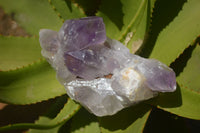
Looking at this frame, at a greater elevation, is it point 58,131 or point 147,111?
point 147,111

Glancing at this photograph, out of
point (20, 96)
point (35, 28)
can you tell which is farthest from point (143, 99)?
point (35, 28)

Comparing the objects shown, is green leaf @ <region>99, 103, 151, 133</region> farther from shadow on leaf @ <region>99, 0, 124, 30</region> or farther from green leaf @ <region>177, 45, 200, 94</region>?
shadow on leaf @ <region>99, 0, 124, 30</region>

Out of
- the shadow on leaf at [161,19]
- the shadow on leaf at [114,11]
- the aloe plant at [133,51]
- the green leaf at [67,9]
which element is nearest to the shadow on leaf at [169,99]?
the aloe plant at [133,51]

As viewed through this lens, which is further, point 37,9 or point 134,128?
point 37,9

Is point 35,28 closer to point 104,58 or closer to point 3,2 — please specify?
point 3,2

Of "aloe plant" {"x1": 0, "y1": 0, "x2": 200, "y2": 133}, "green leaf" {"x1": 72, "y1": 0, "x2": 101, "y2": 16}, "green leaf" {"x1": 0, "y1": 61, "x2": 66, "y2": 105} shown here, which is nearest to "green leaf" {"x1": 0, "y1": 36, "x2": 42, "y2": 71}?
"aloe plant" {"x1": 0, "y1": 0, "x2": 200, "y2": 133}

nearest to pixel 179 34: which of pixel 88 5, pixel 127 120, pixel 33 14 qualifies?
pixel 127 120
